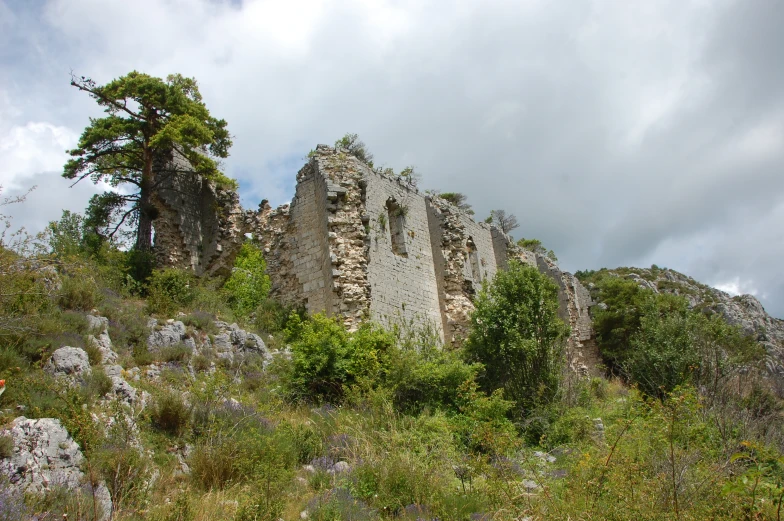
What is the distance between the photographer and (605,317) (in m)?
25.1

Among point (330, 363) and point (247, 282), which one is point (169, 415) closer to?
point (330, 363)

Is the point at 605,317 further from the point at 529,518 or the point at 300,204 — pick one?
the point at 529,518

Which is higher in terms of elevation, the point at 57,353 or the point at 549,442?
the point at 57,353

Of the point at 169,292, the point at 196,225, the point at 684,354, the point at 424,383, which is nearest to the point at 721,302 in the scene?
the point at 684,354

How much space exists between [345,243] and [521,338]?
15.7 feet

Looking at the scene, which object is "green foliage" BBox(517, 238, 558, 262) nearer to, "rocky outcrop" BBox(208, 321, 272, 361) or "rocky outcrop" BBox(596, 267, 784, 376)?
"rocky outcrop" BBox(596, 267, 784, 376)

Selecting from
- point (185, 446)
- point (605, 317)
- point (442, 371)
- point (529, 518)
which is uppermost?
point (605, 317)

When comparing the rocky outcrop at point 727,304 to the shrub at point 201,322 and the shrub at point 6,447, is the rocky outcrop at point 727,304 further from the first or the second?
the shrub at point 6,447

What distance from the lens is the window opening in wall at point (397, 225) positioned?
50.5ft

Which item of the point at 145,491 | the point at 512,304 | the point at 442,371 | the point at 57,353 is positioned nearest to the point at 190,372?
the point at 57,353

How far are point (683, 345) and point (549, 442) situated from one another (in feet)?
22.7

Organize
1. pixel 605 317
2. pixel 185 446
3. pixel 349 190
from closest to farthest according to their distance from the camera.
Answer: pixel 185 446
pixel 349 190
pixel 605 317

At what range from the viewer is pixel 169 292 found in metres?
12.4

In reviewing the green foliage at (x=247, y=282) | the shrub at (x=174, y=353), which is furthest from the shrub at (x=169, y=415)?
the green foliage at (x=247, y=282)
